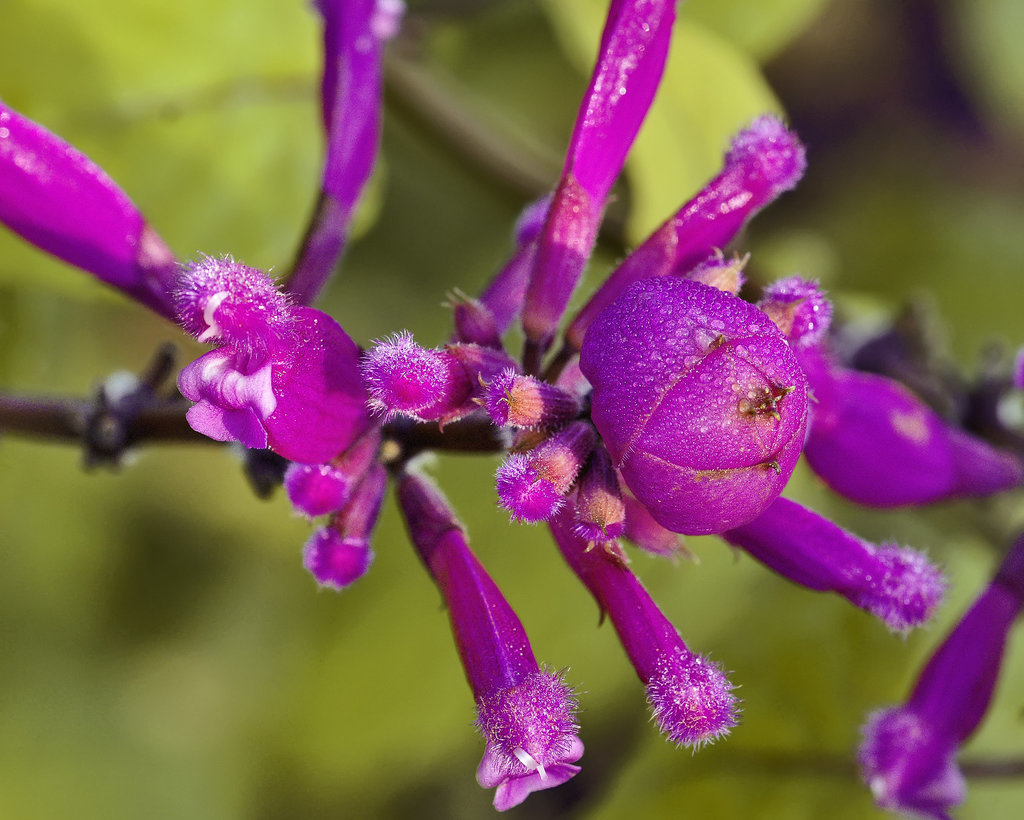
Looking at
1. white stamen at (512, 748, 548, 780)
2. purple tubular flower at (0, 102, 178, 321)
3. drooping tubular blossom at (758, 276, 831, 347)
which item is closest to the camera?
white stamen at (512, 748, 548, 780)

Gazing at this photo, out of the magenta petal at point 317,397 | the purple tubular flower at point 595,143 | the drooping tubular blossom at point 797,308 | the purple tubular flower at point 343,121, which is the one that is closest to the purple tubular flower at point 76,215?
the purple tubular flower at point 343,121

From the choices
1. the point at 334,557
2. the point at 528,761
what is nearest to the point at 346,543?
the point at 334,557

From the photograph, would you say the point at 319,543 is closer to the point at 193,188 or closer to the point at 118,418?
the point at 118,418

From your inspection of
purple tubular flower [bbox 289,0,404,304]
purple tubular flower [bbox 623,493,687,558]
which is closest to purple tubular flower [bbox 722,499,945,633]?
purple tubular flower [bbox 623,493,687,558]

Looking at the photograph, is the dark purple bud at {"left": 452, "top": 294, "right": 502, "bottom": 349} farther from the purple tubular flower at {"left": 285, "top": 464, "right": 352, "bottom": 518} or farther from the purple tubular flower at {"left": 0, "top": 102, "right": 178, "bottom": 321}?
the purple tubular flower at {"left": 0, "top": 102, "right": 178, "bottom": 321}

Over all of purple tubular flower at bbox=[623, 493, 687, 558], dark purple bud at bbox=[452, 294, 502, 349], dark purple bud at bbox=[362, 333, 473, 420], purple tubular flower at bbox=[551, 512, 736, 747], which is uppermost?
dark purple bud at bbox=[362, 333, 473, 420]

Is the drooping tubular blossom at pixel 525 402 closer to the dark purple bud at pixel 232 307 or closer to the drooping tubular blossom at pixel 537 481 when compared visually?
the drooping tubular blossom at pixel 537 481

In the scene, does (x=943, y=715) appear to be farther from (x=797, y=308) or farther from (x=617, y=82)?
(x=617, y=82)

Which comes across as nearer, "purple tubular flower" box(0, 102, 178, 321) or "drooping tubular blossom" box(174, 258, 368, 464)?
"drooping tubular blossom" box(174, 258, 368, 464)

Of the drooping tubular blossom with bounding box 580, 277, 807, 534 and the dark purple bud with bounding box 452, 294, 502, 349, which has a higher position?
the drooping tubular blossom with bounding box 580, 277, 807, 534
